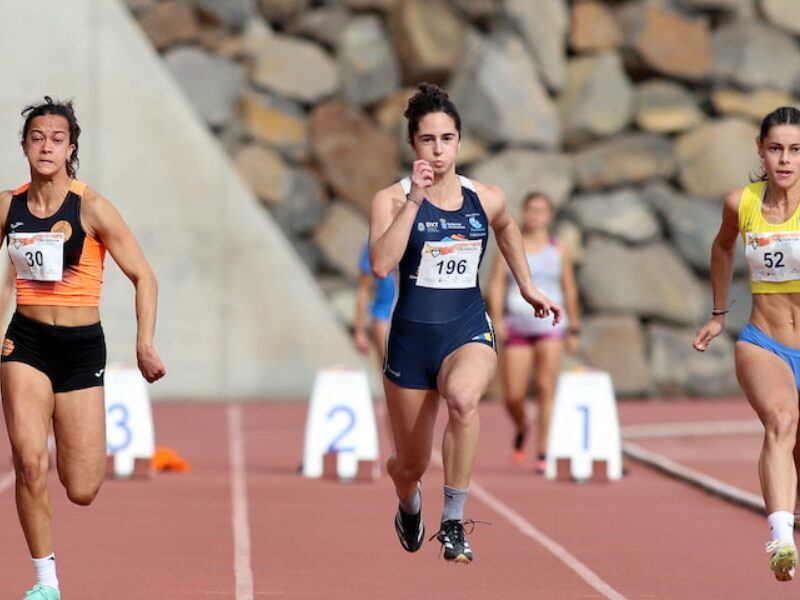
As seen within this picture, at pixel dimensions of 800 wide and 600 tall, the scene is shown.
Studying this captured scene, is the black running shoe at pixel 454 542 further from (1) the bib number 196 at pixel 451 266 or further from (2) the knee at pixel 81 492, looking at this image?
(2) the knee at pixel 81 492

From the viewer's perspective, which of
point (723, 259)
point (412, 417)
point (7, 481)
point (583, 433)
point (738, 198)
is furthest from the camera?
point (583, 433)

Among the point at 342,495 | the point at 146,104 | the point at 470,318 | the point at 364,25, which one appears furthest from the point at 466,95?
the point at 470,318

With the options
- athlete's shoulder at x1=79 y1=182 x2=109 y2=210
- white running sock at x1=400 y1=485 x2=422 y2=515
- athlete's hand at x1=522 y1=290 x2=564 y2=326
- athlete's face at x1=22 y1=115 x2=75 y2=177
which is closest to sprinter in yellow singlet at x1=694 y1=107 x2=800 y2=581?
athlete's hand at x1=522 y1=290 x2=564 y2=326

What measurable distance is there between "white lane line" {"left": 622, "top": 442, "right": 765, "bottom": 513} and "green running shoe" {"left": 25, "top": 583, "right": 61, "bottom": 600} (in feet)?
19.4

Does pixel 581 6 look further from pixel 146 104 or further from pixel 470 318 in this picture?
pixel 470 318

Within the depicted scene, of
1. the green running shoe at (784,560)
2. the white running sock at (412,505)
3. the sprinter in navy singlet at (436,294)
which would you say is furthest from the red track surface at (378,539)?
the sprinter in navy singlet at (436,294)

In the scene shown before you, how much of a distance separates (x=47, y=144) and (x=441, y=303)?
6.26ft

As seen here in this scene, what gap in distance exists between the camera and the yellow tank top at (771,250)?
29.8 feet

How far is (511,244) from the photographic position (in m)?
9.40

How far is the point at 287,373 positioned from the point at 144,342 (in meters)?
17.6

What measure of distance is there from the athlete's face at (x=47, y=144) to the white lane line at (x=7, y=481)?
19.0ft

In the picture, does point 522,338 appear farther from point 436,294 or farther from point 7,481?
point 436,294

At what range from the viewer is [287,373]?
2602cm

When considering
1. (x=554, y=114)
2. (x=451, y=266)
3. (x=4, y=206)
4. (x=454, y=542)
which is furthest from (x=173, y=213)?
(x=454, y=542)
